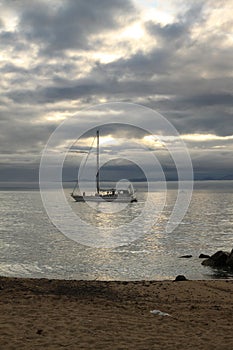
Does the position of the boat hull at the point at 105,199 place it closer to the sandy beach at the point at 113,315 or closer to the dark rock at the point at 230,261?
the dark rock at the point at 230,261

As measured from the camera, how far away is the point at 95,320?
12781mm

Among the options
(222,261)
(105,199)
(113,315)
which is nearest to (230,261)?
(222,261)

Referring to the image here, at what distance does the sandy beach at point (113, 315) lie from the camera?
10758 mm

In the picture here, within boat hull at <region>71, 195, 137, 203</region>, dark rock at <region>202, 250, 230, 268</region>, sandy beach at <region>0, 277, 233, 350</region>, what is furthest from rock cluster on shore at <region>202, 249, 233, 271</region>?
boat hull at <region>71, 195, 137, 203</region>

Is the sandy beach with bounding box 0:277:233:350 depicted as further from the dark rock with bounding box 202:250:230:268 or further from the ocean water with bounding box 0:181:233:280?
the dark rock with bounding box 202:250:230:268

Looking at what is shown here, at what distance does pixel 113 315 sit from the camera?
13.5m

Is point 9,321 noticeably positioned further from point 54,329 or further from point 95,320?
point 95,320

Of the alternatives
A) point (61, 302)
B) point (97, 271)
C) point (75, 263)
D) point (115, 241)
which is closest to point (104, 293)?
point (61, 302)

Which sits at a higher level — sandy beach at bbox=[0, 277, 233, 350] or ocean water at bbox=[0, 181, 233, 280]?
sandy beach at bbox=[0, 277, 233, 350]

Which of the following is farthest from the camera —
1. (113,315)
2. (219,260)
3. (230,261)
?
(219,260)

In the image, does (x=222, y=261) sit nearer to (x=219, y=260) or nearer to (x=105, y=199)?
(x=219, y=260)

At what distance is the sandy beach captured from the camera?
1076 centimetres

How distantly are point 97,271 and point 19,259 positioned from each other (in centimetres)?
826

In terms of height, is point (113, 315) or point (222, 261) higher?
point (113, 315)
